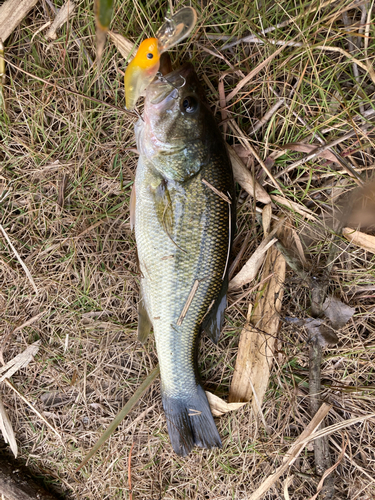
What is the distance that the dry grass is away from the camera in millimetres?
2131

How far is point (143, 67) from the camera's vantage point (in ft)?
5.73

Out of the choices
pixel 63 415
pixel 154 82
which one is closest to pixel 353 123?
pixel 154 82

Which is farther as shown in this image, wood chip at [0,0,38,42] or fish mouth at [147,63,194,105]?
wood chip at [0,0,38,42]

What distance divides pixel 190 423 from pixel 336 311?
1.29 meters

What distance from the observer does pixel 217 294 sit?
2.09m

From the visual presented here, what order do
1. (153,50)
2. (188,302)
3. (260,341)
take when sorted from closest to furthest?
(153,50), (188,302), (260,341)

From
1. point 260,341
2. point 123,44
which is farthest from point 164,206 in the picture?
point 260,341

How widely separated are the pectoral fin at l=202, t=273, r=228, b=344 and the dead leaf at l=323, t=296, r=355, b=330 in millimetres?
730

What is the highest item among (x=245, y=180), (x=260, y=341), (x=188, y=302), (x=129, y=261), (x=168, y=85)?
(x=168, y=85)

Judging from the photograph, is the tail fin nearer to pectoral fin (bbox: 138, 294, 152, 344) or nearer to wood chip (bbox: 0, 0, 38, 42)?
pectoral fin (bbox: 138, 294, 152, 344)

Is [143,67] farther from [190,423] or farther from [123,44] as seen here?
[190,423]

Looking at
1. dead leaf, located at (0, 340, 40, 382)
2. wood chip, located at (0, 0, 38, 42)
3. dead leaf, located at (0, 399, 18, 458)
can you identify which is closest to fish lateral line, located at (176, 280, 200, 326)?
dead leaf, located at (0, 340, 40, 382)

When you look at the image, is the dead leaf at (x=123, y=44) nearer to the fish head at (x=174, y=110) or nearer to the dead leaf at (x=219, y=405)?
the fish head at (x=174, y=110)

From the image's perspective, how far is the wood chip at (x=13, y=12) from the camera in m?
2.22
